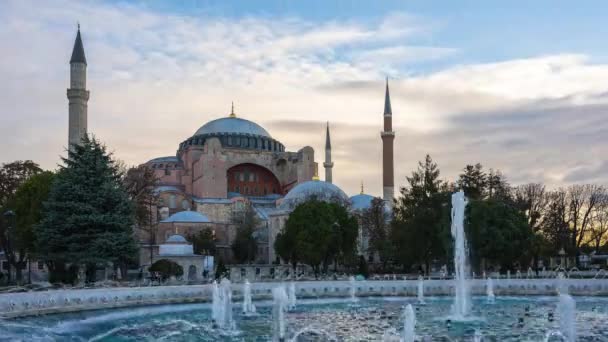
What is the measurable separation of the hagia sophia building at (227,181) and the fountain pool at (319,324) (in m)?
18.4

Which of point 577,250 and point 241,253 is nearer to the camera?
point 577,250

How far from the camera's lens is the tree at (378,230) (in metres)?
38.0

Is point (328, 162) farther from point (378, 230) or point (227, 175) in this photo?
point (378, 230)

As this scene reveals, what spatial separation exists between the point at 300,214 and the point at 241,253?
46.2 ft

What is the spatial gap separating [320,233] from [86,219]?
1313 centimetres

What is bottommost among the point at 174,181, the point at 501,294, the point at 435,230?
the point at 501,294

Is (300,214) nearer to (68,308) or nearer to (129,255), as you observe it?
(129,255)

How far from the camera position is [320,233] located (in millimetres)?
35219

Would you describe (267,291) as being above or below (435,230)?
below

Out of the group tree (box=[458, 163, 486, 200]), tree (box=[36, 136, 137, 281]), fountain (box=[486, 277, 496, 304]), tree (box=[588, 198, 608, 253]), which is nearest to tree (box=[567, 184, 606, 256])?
tree (box=[588, 198, 608, 253])

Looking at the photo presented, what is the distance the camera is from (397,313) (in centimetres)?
1903

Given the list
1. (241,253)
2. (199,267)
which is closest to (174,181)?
(241,253)

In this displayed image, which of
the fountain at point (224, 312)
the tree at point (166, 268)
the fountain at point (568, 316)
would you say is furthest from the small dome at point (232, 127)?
the fountain at point (568, 316)

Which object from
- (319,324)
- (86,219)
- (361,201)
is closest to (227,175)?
(361,201)
